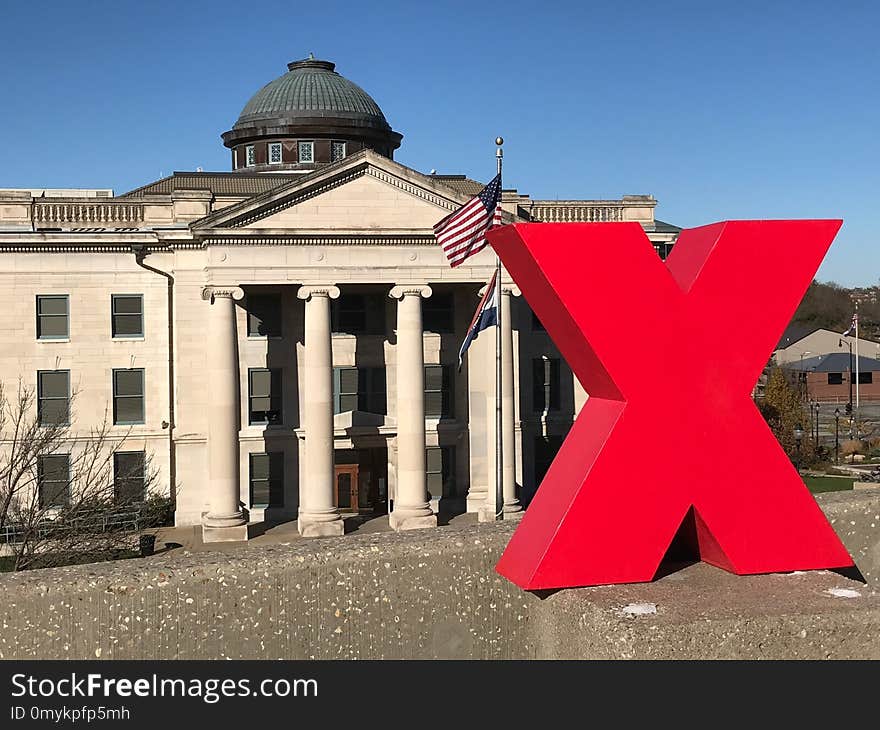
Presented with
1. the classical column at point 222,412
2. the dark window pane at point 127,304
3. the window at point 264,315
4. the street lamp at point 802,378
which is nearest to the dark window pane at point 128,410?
the dark window pane at point 127,304

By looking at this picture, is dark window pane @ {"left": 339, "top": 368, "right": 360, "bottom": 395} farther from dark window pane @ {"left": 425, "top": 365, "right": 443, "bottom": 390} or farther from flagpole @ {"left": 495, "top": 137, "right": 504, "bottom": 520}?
flagpole @ {"left": 495, "top": 137, "right": 504, "bottom": 520}

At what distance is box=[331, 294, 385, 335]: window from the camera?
1759 inches

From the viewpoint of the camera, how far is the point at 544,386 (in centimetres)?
4728

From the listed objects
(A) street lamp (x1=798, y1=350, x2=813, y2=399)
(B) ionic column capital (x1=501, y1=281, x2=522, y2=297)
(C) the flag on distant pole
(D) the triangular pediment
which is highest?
(D) the triangular pediment

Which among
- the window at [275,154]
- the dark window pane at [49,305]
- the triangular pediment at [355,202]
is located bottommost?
the dark window pane at [49,305]

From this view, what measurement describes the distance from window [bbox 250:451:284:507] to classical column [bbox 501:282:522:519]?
871 cm

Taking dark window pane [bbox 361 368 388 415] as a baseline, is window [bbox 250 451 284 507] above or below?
below

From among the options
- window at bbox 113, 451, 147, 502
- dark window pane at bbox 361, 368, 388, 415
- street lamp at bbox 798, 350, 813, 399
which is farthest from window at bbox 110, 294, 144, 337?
street lamp at bbox 798, 350, 813, 399

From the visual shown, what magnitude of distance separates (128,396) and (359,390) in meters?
9.08

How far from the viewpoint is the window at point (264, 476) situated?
43.9 m

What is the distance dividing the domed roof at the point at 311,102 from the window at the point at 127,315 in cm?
1403

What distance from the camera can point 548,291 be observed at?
12.3m

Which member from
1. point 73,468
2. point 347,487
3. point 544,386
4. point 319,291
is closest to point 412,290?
point 319,291

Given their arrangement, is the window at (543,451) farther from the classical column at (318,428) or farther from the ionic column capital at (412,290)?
the classical column at (318,428)
